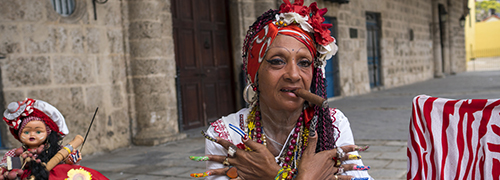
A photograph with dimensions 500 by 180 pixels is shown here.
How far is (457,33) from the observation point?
21656 mm

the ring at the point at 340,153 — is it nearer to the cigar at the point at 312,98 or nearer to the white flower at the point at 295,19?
the cigar at the point at 312,98

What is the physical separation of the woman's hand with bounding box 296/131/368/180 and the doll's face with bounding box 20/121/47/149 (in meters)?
1.79

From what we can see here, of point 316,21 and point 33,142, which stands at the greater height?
point 316,21

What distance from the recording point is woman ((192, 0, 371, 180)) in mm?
1664

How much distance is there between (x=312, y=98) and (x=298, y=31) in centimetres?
29

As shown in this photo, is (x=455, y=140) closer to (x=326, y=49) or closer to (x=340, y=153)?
(x=340, y=153)

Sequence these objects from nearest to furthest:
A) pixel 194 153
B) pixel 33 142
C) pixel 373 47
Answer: pixel 33 142, pixel 194 153, pixel 373 47

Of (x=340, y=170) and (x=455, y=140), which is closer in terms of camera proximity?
(x=340, y=170)

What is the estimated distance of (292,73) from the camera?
5.55ft

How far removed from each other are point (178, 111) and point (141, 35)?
4.18 feet

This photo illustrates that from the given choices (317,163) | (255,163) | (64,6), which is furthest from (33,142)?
(64,6)

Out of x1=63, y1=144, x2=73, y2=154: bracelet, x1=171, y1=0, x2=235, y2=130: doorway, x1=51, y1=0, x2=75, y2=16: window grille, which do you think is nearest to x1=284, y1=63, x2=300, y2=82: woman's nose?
x1=63, y1=144, x2=73, y2=154: bracelet

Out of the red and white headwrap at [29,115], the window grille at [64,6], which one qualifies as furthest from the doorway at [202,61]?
the red and white headwrap at [29,115]

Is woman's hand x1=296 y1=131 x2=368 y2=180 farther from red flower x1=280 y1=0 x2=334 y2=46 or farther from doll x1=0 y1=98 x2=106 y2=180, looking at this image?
doll x1=0 y1=98 x2=106 y2=180
